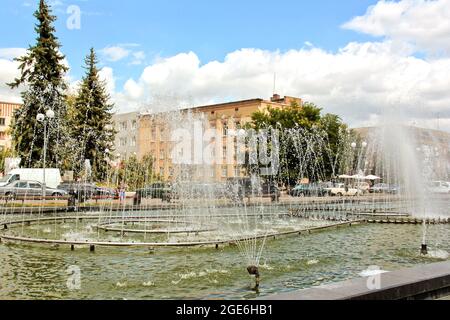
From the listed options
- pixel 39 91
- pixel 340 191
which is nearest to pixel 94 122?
pixel 39 91

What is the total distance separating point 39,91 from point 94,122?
6922 millimetres

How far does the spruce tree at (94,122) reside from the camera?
48.5 m

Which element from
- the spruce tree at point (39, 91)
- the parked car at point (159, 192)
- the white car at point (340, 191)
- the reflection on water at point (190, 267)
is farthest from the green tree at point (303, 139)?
the reflection on water at point (190, 267)

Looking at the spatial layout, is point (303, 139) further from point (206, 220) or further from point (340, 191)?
point (206, 220)

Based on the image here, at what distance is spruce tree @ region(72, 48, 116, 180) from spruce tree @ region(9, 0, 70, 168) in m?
4.16

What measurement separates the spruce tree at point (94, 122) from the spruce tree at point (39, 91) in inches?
164

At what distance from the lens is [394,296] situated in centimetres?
570

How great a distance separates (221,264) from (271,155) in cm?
3905

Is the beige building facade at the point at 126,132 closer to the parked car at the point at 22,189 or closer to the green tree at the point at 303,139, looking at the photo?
the green tree at the point at 303,139

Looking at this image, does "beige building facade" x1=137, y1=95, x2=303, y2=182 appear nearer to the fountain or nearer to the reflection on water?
the fountain

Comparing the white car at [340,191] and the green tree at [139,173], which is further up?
the green tree at [139,173]

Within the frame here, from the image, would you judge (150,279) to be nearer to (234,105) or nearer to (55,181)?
(55,181)

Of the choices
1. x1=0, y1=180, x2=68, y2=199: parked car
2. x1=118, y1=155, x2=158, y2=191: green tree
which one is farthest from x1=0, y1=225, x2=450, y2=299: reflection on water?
x1=118, y1=155, x2=158, y2=191: green tree

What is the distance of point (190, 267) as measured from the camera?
10062 mm
